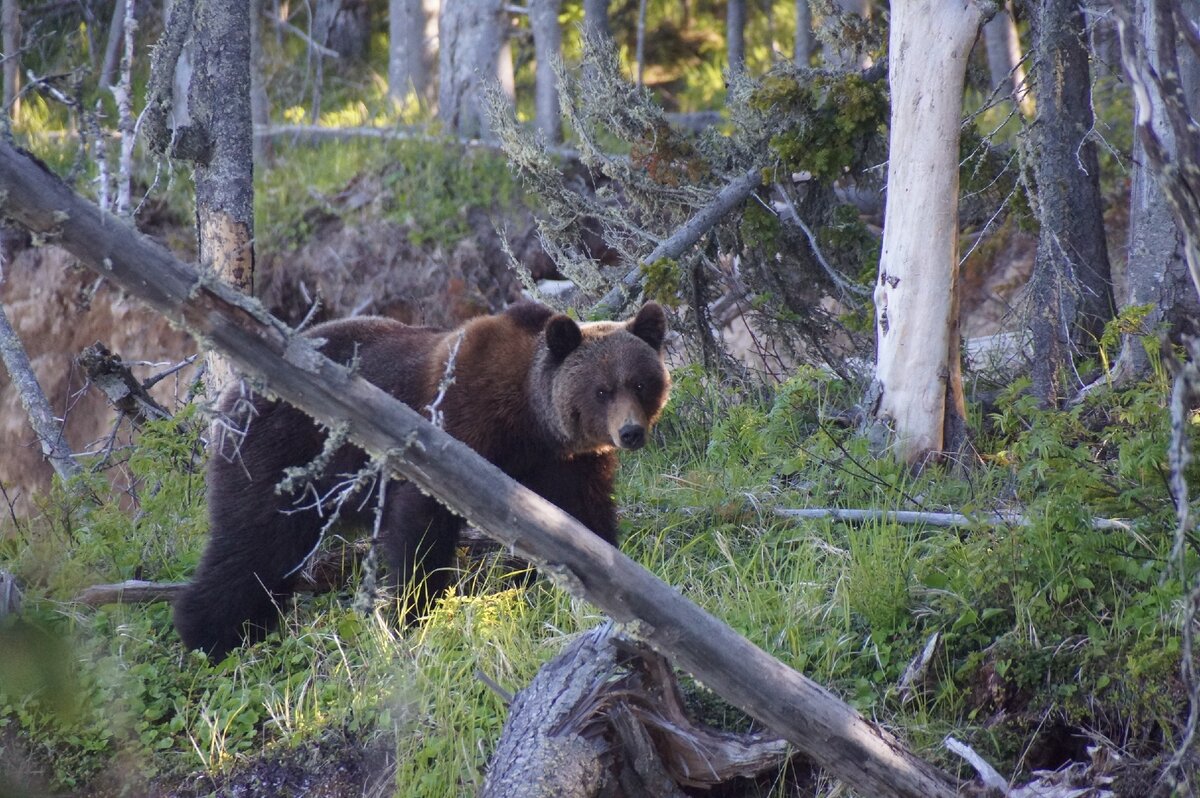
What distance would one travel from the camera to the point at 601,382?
5574 mm

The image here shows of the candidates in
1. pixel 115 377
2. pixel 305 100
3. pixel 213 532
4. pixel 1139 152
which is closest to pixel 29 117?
pixel 305 100

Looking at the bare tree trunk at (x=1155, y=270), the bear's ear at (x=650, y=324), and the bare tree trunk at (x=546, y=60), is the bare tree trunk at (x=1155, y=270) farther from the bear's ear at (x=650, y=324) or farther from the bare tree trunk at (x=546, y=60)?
the bare tree trunk at (x=546, y=60)

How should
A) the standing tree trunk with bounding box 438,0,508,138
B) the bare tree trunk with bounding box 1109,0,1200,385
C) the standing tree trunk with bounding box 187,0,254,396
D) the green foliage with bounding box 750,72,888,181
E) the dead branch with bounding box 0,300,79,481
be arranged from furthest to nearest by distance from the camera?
1. the standing tree trunk with bounding box 438,0,508,138
2. the green foliage with bounding box 750,72,888,181
3. the dead branch with bounding box 0,300,79,481
4. the standing tree trunk with bounding box 187,0,254,396
5. the bare tree trunk with bounding box 1109,0,1200,385

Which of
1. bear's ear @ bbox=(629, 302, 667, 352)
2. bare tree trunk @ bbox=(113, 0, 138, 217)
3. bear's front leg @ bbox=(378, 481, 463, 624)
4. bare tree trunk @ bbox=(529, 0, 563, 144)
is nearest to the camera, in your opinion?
bare tree trunk @ bbox=(113, 0, 138, 217)

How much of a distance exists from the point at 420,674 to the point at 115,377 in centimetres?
301

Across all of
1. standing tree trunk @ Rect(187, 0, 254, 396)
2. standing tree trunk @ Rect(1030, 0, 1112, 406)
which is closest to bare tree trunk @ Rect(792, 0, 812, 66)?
standing tree trunk @ Rect(1030, 0, 1112, 406)

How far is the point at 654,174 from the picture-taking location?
25.0 ft

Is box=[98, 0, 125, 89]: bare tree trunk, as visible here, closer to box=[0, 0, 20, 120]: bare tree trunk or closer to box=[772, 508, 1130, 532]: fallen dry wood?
box=[0, 0, 20, 120]: bare tree trunk

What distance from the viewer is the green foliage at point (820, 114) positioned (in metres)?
7.05

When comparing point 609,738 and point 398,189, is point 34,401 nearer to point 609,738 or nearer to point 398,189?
point 609,738

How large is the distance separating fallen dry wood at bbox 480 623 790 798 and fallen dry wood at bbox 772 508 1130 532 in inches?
54.0

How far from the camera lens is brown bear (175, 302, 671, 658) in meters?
5.37

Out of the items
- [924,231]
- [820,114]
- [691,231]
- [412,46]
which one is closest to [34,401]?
[691,231]

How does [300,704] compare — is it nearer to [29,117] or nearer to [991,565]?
[991,565]
